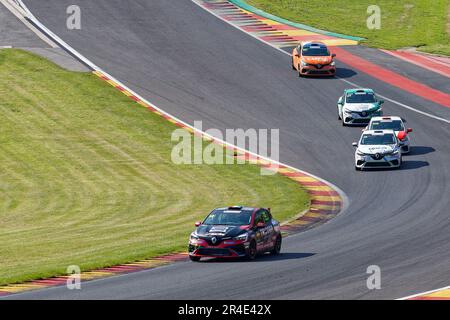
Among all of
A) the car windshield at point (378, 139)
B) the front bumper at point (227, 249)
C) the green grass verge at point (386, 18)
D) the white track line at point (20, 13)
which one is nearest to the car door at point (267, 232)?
the front bumper at point (227, 249)

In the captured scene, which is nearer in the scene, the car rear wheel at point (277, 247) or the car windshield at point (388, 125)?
the car rear wheel at point (277, 247)

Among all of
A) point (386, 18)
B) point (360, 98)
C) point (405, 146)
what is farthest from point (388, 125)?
point (386, 18)

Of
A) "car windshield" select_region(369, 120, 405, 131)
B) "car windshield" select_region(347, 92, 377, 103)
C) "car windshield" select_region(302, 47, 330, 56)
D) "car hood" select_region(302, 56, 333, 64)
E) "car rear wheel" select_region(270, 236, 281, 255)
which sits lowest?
"car rear wheel" select_region(270, 236, 281, 255)

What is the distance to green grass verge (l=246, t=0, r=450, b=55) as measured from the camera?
68375 mm

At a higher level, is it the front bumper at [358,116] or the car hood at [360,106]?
the car hood at [360,106]

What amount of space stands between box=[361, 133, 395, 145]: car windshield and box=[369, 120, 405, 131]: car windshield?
7.94 feet

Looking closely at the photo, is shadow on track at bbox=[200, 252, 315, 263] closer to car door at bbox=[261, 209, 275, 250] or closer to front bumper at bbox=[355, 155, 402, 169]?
car door at bbox=[261, 209, 275, 250]

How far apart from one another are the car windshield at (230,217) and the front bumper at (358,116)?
23.0 meters

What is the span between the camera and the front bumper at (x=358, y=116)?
2031 inches

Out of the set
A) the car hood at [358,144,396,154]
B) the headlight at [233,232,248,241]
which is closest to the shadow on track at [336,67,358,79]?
the car hood at [358,144,396,154]

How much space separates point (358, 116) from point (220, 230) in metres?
24.6

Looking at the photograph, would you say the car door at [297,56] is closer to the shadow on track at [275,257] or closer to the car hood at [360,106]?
the car hood at [360,106]

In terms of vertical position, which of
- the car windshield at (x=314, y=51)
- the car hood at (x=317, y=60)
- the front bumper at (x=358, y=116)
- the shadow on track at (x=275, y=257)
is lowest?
the shadow on track at (x=275, y=257)
